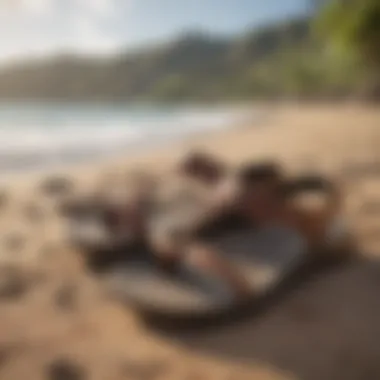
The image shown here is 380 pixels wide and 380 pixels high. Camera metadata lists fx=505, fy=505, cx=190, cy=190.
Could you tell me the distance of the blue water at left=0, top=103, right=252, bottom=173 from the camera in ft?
1.85

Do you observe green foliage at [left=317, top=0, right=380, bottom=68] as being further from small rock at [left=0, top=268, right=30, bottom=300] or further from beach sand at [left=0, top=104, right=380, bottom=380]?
small rock at [left=0, top=268, right=30, bottom=300]

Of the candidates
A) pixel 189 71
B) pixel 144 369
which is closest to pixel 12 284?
pixel 144 369

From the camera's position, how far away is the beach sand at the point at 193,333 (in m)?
0.40

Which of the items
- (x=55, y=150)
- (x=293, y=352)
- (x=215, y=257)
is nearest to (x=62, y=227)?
(x=55, y=150)

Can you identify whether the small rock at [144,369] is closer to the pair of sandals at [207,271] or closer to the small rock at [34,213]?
the pair of sandals at [207,271]

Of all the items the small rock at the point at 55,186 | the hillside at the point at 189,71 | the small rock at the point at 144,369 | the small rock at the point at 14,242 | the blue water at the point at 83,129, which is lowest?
the small rock at the point at 144,369

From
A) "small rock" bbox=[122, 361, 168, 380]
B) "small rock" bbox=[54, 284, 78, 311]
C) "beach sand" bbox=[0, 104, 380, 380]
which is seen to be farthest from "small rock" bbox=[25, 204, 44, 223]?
"small rock" bbox=[122, 361, 168, 380]

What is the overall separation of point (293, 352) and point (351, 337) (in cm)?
5

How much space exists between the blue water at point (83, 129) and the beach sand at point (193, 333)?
0.02 meters

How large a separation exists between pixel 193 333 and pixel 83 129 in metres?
0.27

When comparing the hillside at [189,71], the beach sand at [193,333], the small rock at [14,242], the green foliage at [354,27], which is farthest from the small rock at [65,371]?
the green foliage at [354,27]

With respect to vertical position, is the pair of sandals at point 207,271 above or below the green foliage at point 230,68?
below

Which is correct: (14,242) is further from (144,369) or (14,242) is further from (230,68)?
(230,68)

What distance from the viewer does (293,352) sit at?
408mm
